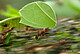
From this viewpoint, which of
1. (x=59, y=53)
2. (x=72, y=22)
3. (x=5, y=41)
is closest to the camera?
(x=59, y=53)

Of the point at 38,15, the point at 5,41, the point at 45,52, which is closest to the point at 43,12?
the point at 38,15

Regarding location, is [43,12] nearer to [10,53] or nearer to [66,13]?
[66,13]

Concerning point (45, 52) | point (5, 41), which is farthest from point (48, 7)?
point (5, 41)

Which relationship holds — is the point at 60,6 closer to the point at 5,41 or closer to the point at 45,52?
the point at 45,52

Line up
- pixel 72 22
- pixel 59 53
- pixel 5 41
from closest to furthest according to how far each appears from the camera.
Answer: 1. pixel 59 53
2. pixel 5 41
3. pixel 72 22

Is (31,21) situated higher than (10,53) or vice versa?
(31,21)

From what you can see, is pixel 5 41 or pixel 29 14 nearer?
pixel 29 14
